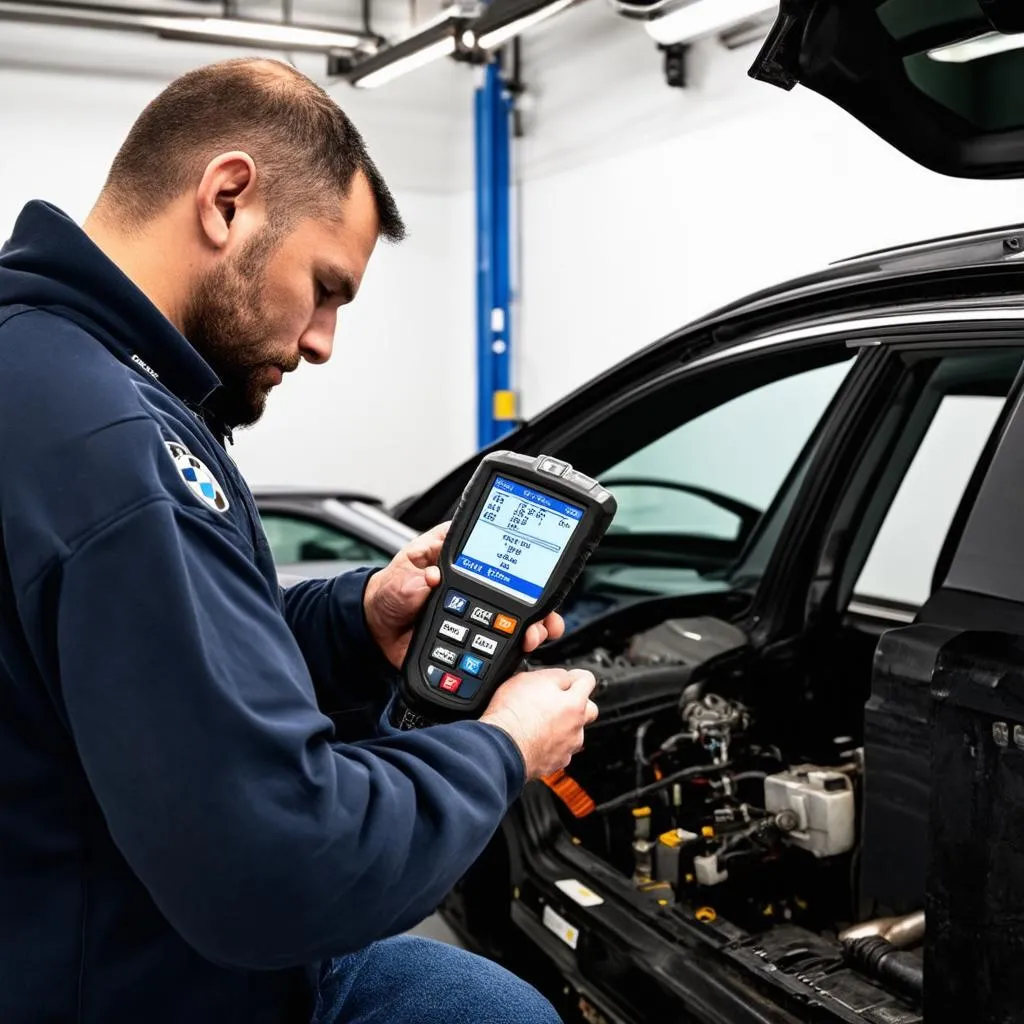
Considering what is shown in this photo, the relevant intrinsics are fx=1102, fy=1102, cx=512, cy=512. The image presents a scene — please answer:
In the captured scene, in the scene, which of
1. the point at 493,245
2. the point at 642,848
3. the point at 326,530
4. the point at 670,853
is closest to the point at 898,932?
the point at 670,853

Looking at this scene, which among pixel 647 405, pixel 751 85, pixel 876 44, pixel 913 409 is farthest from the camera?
pixel 751 85

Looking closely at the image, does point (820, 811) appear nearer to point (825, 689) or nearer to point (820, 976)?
point (820, 976)

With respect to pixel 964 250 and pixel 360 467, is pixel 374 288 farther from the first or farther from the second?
pixel 964 250

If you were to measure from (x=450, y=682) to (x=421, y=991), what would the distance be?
1.25 feet

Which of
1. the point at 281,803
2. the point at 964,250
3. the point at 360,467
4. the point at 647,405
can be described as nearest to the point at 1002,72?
the point at 964,250

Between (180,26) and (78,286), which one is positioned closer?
(78,286)

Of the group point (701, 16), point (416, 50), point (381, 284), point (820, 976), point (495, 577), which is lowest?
point (820, 976)

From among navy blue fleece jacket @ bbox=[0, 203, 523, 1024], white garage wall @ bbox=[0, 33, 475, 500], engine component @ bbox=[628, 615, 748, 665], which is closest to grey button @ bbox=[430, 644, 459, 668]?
navy blue fleece jacket @ bbox=[0, 203, 523, 1024]

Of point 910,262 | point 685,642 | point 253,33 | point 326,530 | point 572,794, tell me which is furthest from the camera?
point 253,33

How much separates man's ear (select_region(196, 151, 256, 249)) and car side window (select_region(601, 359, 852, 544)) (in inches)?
160

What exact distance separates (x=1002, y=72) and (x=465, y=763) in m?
1.03

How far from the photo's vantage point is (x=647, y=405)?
220 centimetres

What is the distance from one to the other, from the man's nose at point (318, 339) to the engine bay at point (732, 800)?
3.64 feet

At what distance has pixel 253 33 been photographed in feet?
21.3
